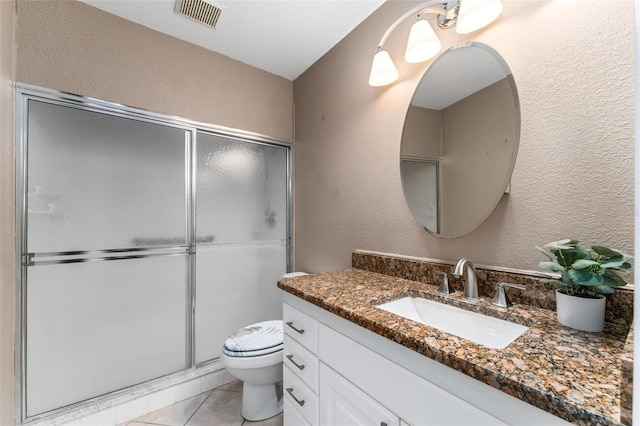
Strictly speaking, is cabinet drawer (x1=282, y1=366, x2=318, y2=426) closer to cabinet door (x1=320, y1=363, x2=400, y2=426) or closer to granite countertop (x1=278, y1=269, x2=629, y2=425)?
cabinet door (x1=320, y1=363, x2=400, y2=426)

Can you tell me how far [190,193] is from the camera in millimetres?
1855

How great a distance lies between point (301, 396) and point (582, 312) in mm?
1028

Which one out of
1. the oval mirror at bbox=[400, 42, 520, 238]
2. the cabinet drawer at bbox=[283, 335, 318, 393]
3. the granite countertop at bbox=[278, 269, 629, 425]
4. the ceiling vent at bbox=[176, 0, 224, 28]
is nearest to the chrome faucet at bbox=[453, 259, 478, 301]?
the granite countertop at bbox=[278, 269, 629, 425]

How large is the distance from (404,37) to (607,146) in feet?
3.32

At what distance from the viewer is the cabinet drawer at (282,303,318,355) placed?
1.06 meters

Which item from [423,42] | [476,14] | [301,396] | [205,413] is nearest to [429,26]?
[423,42]

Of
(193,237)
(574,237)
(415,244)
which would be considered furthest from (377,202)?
(193,237)

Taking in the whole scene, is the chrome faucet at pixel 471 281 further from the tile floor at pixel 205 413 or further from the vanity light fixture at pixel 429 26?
the tile floor at pixel 205 413

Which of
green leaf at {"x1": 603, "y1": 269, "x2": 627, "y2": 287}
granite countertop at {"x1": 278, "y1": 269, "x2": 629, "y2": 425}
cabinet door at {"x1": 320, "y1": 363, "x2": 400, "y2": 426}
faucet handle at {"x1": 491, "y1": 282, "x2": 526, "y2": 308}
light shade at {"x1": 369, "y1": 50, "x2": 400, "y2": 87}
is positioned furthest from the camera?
light shade at {"x1": 369, "y1": 50, "x2": 400, "y2": 87}

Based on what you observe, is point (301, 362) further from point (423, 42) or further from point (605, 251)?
point (423, 42)

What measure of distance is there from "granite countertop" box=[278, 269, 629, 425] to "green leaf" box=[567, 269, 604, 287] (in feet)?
0.48

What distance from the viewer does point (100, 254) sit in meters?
1.55

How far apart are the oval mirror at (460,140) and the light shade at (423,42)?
0.05 m

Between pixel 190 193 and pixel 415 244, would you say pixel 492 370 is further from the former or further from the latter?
pixel 190 193
